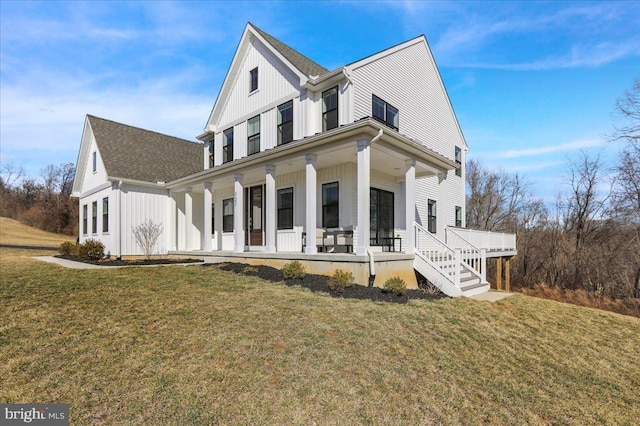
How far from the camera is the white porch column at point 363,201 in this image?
28.0 feet

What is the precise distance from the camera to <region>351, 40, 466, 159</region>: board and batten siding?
11.5 m

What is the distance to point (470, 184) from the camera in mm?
35031

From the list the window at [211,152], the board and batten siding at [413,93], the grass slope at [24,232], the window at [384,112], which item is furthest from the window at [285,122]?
the grass slope at [24,232]

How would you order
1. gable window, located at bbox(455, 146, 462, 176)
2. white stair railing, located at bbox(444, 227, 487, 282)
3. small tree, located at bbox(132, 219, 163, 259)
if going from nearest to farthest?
white stair railing, located at bbox(444, 227, 487, 282), small tree, located at bbox(132, 219, 163, 259), gable window, located at bbox(455, 146, 462, 176)

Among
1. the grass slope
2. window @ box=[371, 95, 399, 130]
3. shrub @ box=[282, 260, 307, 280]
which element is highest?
window @ box=[371, 95, 399, 130]

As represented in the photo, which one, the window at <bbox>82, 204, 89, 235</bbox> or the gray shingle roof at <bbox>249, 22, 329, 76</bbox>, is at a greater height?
the gray shingle roof at <bbox>249, 22, 329, 76</bbox>

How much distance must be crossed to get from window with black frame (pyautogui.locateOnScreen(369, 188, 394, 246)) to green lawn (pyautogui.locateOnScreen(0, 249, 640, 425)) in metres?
4.55

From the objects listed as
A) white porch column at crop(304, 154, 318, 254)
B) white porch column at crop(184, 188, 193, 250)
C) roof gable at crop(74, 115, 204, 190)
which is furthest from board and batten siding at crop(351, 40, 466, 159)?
roof gable at crop(74, 115, 204, 190)

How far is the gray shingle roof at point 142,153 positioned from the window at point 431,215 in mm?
12462

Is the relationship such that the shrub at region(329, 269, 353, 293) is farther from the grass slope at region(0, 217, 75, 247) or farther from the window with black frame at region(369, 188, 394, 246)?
the grass slope at region(0, 217, 75, 247)

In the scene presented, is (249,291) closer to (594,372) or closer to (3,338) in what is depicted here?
(3,338)

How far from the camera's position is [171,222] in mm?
16531

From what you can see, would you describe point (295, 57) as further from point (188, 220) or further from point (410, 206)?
point (188, 220)

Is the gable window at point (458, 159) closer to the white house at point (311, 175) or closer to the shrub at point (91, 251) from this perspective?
the white house at point (311, 175)
